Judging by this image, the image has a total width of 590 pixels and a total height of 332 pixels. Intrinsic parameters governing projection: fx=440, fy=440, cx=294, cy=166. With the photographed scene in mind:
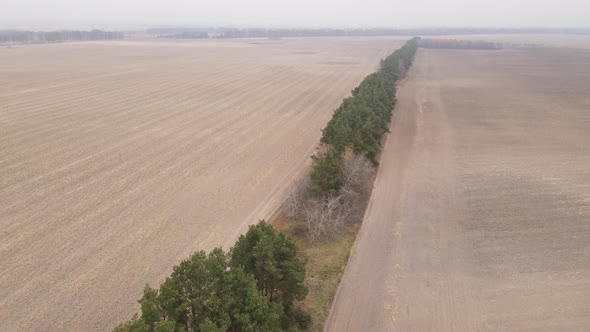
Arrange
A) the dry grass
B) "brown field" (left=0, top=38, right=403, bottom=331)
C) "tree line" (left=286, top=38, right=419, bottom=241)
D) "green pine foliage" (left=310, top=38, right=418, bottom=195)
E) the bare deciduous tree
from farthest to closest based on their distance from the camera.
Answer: "green pine foliage" (left=310, top=38, right=418, bottom=195)
"tree line" (left=286, top=38, right=419, bottom=241)
the bare deciduous tree
"brown field" (left=0, top=38, right=403, bottom=331)
the dry grass

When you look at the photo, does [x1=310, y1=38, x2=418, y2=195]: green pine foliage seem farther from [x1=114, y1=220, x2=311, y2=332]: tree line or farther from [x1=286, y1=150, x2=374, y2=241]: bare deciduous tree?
[x1=114, y1=220, x2=311, y2=332]: tree line

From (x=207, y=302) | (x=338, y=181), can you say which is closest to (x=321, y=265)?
(x=338, y=181)

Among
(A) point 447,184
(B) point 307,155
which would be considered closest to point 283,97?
(B) point 307,155

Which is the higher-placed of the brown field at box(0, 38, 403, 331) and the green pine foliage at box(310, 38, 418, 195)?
the green pine foliage at box(310, 38, 418, 195)

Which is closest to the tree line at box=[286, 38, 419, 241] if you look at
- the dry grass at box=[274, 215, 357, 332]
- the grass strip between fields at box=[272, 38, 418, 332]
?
the grass strip between fields at box=[272, 38, 418, 332]

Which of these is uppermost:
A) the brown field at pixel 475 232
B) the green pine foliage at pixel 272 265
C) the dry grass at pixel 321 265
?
the green pine foliage at pixel 272 265

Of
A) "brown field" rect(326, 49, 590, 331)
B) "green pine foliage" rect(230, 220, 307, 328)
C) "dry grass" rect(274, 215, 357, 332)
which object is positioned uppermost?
"green pine foliage" rect(230, 220, 307, 328)

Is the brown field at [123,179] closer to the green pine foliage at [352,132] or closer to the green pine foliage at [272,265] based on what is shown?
the green pine foliage at [352,132]

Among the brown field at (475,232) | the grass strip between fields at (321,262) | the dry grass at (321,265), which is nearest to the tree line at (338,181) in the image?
the grass strip between fields at (321,262)
